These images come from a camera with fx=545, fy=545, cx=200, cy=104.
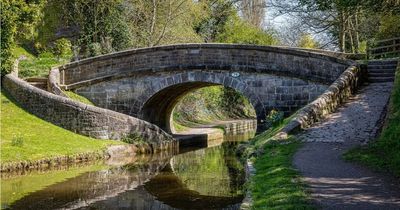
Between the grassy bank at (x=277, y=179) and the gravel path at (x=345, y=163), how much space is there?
211 mm

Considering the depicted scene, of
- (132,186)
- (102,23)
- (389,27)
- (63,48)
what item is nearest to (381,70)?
(389,27)

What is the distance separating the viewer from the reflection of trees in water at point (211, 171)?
1341 cm

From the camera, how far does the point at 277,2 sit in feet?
108

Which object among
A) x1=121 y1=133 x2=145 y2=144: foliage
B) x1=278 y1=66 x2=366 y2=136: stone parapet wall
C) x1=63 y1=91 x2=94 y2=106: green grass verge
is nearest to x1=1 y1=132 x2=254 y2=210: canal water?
x1=121 y1=133 x2=145 y2=144: foliage


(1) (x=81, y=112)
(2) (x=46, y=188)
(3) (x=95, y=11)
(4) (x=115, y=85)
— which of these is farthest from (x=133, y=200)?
(3) (x=95, y=11)

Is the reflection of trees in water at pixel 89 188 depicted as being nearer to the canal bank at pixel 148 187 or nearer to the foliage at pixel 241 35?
the canal bank at pixel 148 187

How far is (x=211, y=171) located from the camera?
1666 cm

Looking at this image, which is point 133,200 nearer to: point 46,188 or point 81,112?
point 46,188

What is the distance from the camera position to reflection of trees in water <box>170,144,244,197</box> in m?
13.4

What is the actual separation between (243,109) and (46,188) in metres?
33.0

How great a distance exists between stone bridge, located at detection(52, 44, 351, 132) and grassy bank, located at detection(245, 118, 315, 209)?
7287mm

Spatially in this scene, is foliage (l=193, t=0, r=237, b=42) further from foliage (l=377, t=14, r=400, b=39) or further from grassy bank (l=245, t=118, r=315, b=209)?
grassy bank (l=245, t=118, r=315, b=209)

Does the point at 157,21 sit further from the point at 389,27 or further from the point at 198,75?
the point at 389,27

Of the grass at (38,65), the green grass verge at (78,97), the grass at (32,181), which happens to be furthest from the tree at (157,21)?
the grass at (32,181)
